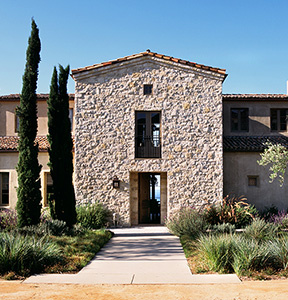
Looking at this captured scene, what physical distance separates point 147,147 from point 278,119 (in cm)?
769

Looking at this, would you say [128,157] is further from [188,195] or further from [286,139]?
[286,139]

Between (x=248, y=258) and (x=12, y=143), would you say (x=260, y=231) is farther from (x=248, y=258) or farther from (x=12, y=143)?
(x=12, y=143)

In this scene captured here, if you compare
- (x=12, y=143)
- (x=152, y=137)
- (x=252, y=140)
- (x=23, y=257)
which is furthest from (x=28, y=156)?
(x=252, y=140)

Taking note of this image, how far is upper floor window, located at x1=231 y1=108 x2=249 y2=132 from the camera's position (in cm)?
1945

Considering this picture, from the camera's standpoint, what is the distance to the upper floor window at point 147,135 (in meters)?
16.7

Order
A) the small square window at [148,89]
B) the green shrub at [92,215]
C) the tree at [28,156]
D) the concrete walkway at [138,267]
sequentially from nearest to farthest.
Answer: the concrete walkway at [138,267] → the tree at [28,156] → the green shrub at [92,215] → the small square window at [148,89]

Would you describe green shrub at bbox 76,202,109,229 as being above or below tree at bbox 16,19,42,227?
below

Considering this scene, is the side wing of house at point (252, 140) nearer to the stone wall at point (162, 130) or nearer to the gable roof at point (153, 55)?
the stone wall at point (162, 130)

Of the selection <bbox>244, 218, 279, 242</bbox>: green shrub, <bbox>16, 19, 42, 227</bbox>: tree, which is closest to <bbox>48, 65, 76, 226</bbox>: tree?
<bbox>16, 19, 42, 227</bbox>: tree

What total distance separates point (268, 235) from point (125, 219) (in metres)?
6.72

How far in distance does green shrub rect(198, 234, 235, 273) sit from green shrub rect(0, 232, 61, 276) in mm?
3485

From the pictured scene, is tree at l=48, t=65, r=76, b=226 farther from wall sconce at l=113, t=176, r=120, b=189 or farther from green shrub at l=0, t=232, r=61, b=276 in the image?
green shrub at l=0, t=232, r=61, b=276

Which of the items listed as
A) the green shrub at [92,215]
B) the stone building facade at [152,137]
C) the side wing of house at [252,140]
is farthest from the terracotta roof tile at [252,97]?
the green shrub at [92,215]

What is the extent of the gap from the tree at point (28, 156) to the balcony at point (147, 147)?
18.0 feet
